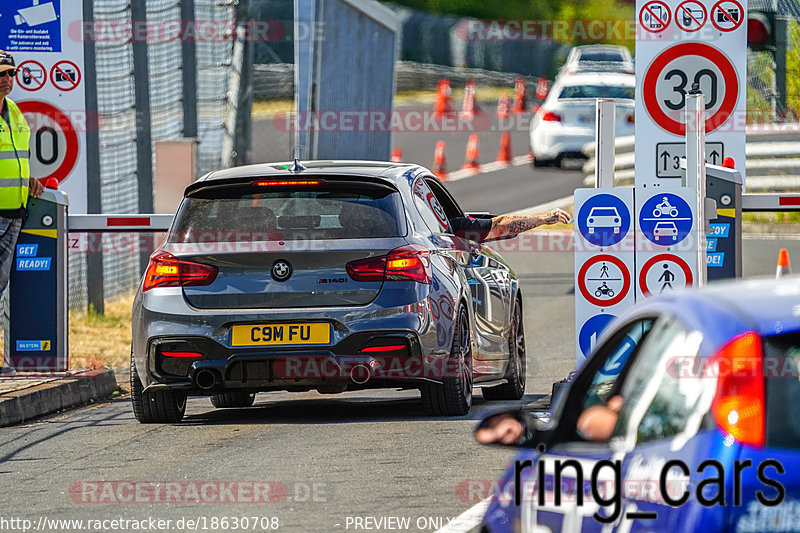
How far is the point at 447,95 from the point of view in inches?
1586

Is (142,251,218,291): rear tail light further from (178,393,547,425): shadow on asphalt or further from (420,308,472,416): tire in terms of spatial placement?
(420,308,472,416): tire

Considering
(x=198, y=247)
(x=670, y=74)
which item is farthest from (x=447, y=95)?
(x=198, y=247)

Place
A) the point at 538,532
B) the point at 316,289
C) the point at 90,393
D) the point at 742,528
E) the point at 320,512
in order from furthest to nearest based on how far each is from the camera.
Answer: the point at 90,393 < the point at 316,289 < the point at 320,512 < the point at 538,532 < the point at 742,528

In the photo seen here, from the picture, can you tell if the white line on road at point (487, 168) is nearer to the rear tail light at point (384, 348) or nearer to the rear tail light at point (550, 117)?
the rear tail light at point (550, 117)

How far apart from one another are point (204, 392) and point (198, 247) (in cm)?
82

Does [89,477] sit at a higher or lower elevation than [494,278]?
lower

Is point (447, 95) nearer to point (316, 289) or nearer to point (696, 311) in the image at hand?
point (316, 289)

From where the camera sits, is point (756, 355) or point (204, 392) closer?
point (756, 355)

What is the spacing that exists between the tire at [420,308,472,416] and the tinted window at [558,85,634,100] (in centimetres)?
1981

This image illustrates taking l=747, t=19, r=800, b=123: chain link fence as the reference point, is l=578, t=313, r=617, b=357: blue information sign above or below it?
below

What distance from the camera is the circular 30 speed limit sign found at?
37.1 ft

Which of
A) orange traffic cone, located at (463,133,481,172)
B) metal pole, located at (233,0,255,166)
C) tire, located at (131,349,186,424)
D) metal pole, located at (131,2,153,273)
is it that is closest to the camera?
tire, located at (131,349,186,424)

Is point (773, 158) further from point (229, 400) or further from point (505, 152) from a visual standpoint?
point (229, 400)

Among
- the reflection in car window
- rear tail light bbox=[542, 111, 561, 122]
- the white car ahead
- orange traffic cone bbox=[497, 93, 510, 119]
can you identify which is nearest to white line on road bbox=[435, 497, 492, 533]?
the reflection in car window
